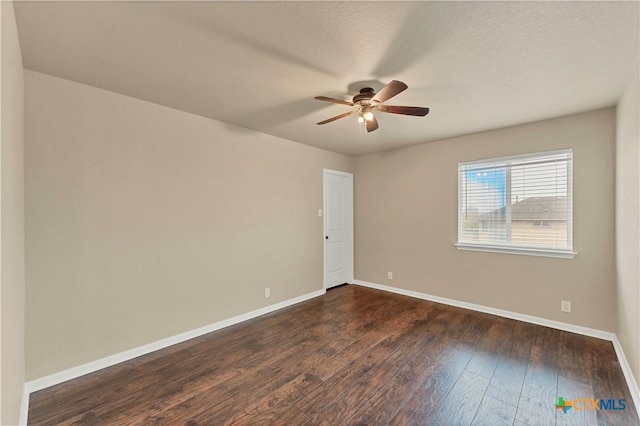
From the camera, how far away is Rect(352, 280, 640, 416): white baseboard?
6.97ft

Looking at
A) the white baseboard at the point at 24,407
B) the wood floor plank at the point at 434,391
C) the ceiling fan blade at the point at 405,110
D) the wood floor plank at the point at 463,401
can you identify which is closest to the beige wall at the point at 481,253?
the wood floor plank at the point at 434,391

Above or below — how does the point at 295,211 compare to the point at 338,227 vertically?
above

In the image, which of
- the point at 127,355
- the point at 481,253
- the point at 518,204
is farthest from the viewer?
the point at 481,253

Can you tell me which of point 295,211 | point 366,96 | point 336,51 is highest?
point 336,51

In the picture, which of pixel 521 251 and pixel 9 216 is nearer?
pixel 9 216

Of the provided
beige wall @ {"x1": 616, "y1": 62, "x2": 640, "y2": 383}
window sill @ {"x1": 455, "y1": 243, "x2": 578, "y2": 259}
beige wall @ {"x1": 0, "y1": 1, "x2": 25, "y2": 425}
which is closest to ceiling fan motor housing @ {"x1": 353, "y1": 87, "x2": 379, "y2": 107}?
beige wall @ {"x1": 616, "y1": 62, "x2": 640, "y2": 383}

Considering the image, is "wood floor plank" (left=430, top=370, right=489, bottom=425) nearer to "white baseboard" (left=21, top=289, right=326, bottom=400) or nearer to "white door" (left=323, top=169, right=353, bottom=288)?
"white baseboard" (left=21, top=289, right=326, bottom=400)

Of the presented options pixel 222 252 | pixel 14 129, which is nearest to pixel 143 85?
pixel 14 129

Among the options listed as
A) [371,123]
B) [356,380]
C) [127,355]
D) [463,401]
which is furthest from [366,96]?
[127,355]

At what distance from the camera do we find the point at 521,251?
3.45 metres

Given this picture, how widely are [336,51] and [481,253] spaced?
3271 mm

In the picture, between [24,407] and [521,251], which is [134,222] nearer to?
[24,407]

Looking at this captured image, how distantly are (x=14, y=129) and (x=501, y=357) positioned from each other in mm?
4106

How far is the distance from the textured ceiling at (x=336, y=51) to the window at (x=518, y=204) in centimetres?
74
